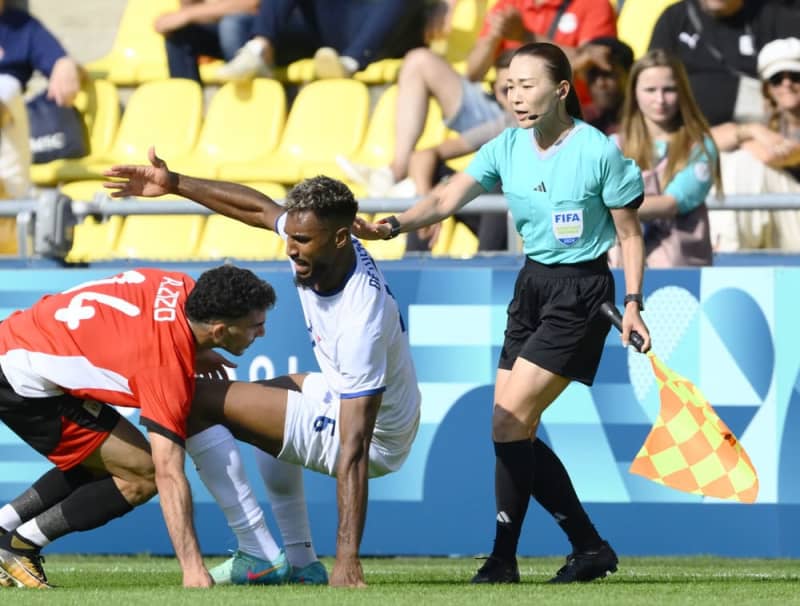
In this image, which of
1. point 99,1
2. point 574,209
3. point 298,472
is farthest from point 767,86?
point 99,1

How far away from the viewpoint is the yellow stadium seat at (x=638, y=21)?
11195mm

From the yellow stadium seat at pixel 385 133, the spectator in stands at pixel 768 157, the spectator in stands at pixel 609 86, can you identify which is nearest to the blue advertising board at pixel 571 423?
the spectator in stands at pixel 768 157

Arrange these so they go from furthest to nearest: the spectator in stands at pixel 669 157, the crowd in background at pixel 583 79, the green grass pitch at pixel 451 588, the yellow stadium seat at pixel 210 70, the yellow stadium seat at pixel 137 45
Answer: the yellow stadium seat at pixel 137 45
the yellow stadium seat at pixel 210 70
the crowd in background at pixel 583 79
the spectator in stands at pixel 669 157
the green grass pitch at pixel 451 588

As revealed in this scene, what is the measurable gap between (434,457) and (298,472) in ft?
6.22

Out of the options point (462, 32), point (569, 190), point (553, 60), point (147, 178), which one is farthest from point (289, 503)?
point (462, 32)

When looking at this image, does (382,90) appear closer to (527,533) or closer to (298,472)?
(527,533)

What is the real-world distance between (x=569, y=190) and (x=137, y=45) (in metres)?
7.41

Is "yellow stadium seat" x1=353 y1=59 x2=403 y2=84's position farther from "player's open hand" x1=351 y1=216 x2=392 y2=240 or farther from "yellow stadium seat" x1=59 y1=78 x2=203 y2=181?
"player's open hand" x1=351 y1=216 x2=392 y2=240

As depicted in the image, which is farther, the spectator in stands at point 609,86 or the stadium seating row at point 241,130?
the stadium seating row at point 241,130

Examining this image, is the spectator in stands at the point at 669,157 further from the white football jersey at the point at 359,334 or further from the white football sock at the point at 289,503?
the white football sock at the point at 289,503

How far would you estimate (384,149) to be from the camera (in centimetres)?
1130

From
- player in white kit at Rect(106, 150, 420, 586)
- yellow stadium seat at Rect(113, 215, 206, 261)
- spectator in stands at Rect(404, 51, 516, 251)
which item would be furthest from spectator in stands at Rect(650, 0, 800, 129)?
player in white kit at Rect(106, 150, 420, 586)

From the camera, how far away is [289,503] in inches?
261

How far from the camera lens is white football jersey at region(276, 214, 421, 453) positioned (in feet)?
20.0
